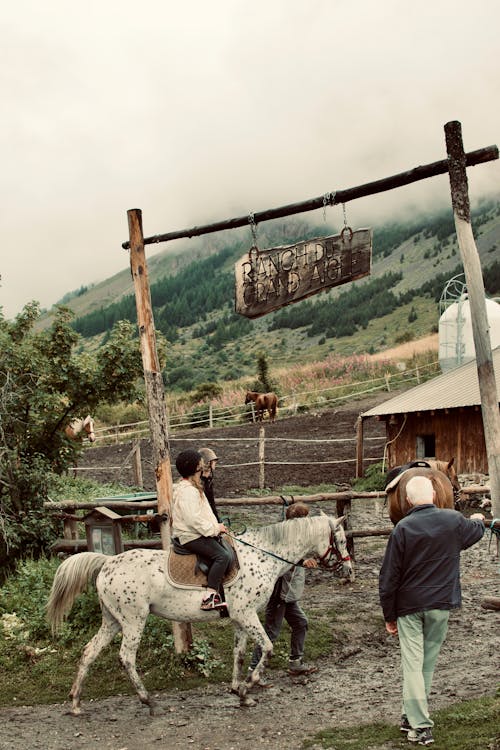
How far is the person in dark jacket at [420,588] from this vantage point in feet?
17.2

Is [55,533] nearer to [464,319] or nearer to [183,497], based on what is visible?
[183,497]

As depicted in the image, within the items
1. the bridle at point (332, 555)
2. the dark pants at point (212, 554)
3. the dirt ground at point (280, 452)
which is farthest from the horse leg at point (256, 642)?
the dirt ground at point (280, 452)

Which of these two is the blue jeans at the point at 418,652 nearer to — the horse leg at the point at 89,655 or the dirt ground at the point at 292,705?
the dirt ground at the point at 292,705

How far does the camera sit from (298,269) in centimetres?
675

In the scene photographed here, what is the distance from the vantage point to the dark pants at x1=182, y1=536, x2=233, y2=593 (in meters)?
6.67

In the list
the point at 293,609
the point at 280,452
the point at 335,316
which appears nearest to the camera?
the point at 293,609

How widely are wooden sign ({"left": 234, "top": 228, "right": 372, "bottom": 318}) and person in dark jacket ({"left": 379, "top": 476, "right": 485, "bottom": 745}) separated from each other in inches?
89.9

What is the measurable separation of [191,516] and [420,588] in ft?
7.28

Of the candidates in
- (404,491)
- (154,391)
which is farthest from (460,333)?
(404,491)

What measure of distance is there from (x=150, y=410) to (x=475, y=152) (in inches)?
164

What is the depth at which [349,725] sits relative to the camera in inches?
233

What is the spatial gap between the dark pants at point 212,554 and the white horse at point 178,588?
195 millimetres

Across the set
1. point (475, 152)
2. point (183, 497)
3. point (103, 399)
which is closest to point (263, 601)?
point (183, 497)

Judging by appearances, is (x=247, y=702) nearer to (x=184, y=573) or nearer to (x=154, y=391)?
(x=184, y=573)
